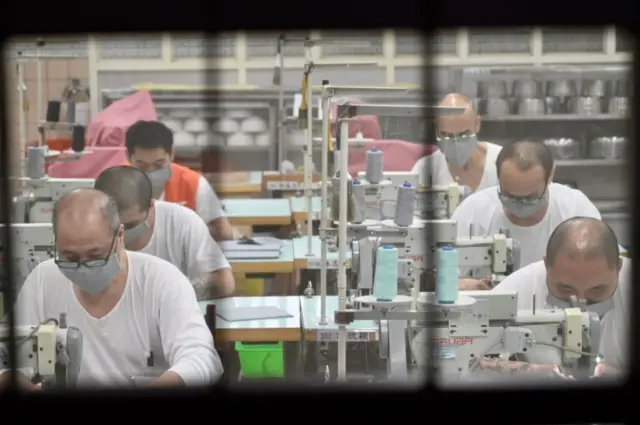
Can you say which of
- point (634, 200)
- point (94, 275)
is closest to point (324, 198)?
point (94, 275)

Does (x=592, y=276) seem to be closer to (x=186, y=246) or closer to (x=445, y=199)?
(x=445, y=199)

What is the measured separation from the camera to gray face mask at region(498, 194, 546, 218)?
308 cm

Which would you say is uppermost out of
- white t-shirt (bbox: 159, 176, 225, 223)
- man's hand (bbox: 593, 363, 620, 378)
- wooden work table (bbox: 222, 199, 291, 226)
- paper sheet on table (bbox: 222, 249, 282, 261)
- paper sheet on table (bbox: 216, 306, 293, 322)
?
white t-shirt (bbox: 159, 176, 225, 223)

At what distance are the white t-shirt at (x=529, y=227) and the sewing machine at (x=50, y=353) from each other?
1.53 m

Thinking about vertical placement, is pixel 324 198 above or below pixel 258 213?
above

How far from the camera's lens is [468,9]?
1.10m

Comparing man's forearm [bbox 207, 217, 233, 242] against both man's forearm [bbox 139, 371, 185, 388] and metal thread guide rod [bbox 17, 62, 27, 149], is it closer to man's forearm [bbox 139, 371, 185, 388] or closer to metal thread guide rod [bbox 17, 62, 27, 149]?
man's forearm [bbox 139, 371, 185, 388]

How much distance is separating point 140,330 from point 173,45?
16.3ft

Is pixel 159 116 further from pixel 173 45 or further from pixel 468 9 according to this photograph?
pixel 468 9

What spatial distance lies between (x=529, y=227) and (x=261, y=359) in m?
1.07

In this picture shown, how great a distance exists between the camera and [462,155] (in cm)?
381

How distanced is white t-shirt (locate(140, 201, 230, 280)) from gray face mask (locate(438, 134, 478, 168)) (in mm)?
1107

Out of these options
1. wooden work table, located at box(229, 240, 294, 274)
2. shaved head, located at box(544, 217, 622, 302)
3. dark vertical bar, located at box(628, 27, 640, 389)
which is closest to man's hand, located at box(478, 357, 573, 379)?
shaved head, located at box(544, 217, 622, 302)

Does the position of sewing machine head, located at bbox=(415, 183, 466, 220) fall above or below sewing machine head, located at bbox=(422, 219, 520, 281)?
above
